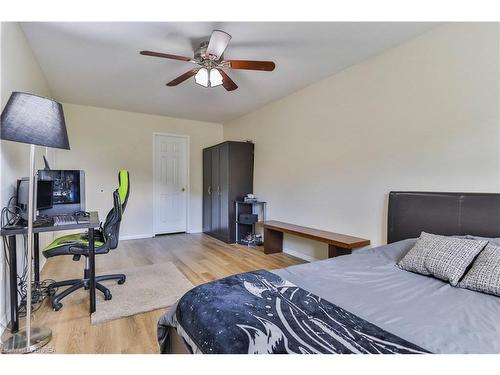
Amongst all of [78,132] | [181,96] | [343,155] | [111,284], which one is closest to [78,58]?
[181,96]

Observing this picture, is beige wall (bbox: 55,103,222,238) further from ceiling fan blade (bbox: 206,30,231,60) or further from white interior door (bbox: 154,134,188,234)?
ceiling fan blade (bbox: 206,30,231,60)

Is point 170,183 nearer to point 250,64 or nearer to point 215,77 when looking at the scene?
point 215,77

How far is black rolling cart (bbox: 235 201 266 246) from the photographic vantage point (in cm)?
462

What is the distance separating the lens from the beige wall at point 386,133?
6.70 ft

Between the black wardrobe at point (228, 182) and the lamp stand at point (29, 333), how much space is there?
10.0 ft

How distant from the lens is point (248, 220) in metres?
4.61

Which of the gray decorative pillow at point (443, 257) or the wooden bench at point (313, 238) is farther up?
the gray decorative pillow at point (443, 257)

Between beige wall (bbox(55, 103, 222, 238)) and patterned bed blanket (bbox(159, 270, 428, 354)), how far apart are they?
13.5 feet

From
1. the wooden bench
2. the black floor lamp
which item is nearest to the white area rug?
the black floor lamp

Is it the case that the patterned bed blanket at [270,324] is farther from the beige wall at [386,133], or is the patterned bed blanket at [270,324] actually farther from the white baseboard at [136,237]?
the white baseboard at [136,237]

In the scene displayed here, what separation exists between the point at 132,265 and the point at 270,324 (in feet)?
9.87

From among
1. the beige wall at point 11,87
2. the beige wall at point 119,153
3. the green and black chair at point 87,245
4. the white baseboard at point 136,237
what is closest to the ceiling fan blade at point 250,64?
the green and black chair at point 87,245

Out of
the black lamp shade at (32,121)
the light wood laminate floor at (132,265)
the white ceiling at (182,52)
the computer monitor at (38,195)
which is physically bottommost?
the light wood laminate floor at (132,265)
